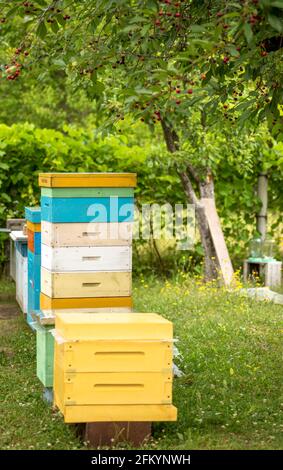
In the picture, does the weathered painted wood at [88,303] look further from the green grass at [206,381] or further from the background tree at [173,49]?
the background tree at [173,49]

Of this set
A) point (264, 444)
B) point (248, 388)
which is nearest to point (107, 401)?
point (264, 444)

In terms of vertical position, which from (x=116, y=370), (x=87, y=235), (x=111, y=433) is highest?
(x=87, y=235)

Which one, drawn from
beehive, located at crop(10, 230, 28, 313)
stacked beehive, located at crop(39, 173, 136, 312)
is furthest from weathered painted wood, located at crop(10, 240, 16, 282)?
stacked beehive, located at crop(39, 173, 136, 312)

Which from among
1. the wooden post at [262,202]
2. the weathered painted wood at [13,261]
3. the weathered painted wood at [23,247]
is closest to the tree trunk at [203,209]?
the wooden post at [262,202]

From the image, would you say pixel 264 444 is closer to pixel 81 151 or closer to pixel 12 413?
pixel 12 413

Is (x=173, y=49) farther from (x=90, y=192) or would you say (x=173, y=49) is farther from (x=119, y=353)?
(x=119, y=353)

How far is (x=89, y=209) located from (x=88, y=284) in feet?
1.79

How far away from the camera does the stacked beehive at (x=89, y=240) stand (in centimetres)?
636

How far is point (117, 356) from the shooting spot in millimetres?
4980

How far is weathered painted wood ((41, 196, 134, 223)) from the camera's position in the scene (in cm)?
636

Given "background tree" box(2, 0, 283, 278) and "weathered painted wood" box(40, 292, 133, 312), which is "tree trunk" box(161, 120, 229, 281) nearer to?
"background tree" box(2, 0, 283, 278)

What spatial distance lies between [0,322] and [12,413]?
10.8 feet

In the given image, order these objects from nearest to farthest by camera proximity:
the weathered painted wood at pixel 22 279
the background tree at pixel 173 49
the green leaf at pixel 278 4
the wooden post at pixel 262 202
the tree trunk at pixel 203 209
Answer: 1. the green leaf at pixel 278 4
2. the background tree at pixel 173 49
3. the weathered painted wood at pixel 22 279
4. the tree trunk at pixel 203 209
5. the wooden post at pixel 262 202

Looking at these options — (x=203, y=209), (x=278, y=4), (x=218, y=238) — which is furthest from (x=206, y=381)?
(x=203, y=209)
